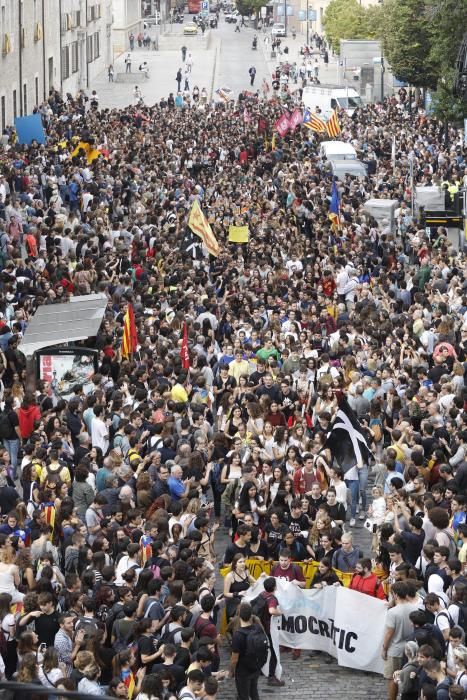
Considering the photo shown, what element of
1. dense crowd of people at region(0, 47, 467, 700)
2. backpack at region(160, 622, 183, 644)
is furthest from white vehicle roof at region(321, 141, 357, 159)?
backpack at region(160, 622, 183, 644)

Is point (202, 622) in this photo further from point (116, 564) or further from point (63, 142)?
point (63, 142)

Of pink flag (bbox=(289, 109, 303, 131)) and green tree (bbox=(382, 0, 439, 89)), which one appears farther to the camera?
green tree (bbox=(382, 0, 439, 89))

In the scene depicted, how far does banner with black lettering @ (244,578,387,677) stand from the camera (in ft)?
46.6

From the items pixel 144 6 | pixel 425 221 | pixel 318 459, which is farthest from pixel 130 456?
pixel 144 6

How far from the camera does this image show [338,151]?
156 ft

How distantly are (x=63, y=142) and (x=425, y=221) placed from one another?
12.2 metres

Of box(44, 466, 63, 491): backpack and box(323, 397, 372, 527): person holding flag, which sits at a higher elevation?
box(44, 466, 63, 491): backpack

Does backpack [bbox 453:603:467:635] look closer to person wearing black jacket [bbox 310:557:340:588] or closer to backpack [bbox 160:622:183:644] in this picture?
person wearing black jacket [bbox 310:557:340:588]

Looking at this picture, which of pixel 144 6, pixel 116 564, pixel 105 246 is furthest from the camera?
pixel 144 6

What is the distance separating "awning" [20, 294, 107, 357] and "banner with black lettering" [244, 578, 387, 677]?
765 centimetres

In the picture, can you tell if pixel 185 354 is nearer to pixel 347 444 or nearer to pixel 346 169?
pixel 347 444

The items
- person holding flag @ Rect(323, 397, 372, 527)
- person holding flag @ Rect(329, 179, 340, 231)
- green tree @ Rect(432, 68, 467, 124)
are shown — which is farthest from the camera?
green tree @ Rect(432, 68, 467, 124)

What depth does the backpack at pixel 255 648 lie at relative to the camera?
1327cm

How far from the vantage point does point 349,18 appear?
331ft
